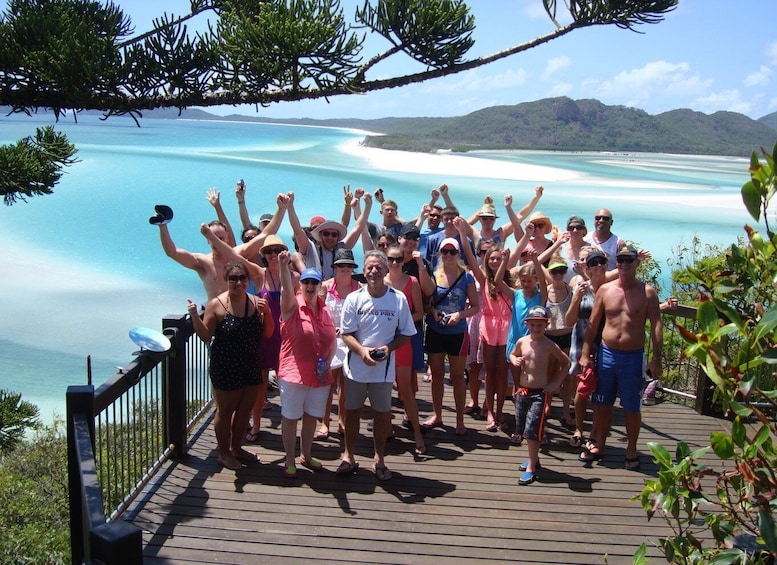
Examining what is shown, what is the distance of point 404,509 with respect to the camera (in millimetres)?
5000

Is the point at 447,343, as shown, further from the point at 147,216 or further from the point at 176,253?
the point at 147,216

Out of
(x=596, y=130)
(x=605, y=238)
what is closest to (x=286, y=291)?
(x=605, y=238)

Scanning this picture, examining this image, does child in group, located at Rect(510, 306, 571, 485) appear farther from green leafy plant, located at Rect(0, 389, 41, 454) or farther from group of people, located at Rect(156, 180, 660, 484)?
green leafy plant, located at Rect(0, 389, 41, 454)

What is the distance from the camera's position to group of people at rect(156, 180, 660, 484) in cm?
524

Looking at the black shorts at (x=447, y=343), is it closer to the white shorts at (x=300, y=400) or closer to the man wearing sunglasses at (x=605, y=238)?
the white shorts at (x=300, y=400)

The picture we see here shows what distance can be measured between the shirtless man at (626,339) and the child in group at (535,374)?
365 mm

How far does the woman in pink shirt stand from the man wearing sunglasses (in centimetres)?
262

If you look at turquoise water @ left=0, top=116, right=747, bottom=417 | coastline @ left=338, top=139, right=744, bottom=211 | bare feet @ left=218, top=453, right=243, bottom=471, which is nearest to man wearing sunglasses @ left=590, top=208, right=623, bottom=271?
bare feet @ left=218, top=453, right=243, bottom=471

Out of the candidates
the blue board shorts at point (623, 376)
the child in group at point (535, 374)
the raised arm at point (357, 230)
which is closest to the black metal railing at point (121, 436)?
the raised arm at point (357, 230)

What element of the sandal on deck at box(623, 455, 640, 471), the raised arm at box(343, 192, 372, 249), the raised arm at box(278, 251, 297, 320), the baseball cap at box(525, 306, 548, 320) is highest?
the raised arm at box(343, 192, 372, 249)

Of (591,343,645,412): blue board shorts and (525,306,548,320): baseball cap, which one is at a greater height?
(525,306,548,320): baseball cap

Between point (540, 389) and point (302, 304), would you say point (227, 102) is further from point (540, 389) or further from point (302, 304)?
point (540, 389)

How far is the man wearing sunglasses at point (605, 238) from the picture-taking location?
6613mm

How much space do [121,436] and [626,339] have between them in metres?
3.44
